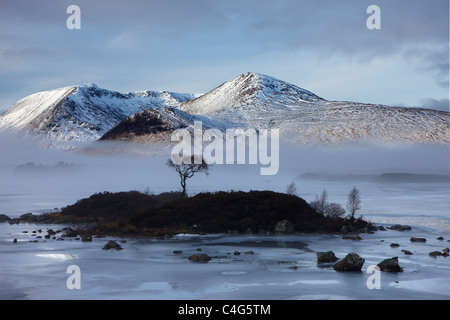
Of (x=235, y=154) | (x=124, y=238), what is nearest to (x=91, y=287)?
(x=124, y=238)

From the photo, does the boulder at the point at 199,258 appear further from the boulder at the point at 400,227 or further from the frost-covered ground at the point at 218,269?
the boulder at the point at 400,227

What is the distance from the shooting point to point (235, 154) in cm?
13625

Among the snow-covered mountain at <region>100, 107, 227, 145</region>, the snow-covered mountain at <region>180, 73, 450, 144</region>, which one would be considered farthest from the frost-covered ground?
the snow-covered mountain at <region>100, 107, 227, 145</region>

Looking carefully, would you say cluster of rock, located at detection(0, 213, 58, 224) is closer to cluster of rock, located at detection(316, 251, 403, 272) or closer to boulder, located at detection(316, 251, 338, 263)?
boulder, located at detection(316, 251, 338, 263)

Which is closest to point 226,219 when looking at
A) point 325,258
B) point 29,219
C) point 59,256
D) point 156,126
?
point 325,258

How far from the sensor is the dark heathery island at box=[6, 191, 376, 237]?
4297 cm

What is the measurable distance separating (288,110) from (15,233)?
484 ft

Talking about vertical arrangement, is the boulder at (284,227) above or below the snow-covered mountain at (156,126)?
below

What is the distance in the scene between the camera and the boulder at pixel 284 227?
4282 cm

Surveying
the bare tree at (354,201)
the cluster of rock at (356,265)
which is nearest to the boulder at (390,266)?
the cluster of rock at (356,265)

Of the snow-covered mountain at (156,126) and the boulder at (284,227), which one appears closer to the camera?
the boulder at (284,227)

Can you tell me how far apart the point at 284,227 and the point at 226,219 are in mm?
5103

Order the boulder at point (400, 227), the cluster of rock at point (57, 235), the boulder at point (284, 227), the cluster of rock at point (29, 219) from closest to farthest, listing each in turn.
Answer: the cluster of rock at point (57, 235)
the boulder at point (284, 227)
the boulder at point (400, 227)
the cluster of rock at point (29, 219)
